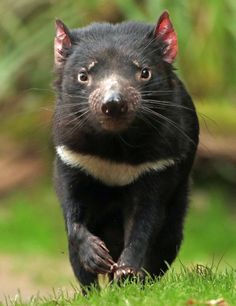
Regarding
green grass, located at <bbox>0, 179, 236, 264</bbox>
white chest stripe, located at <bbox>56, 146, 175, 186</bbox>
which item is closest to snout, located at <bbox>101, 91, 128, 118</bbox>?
white chest stripe, located at <bbox>56, 146, 175, 186</bbox>

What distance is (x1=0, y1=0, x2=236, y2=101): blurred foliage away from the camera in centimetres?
1078

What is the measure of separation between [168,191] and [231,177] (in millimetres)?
6433

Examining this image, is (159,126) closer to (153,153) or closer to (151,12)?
(153,153)

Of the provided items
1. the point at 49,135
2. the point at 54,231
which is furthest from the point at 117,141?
the point at 54,231

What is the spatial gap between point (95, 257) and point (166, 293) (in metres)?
0.56

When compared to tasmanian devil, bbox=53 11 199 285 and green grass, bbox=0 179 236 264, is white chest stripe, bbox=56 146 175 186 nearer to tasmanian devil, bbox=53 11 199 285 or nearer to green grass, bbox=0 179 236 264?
tasmanian devil, bbox=53 11 199 285

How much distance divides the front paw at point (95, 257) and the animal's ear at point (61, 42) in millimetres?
1100

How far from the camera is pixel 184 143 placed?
6.62 m

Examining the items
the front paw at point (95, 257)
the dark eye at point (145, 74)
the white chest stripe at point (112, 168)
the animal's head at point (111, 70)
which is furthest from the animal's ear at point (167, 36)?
the front paw at point (95, 257)

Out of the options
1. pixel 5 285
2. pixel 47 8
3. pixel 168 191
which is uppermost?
pixel 47 8

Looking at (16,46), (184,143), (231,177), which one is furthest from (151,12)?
(184,143)

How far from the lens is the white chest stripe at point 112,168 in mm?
6348

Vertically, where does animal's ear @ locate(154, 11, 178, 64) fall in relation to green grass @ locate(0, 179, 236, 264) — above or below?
above

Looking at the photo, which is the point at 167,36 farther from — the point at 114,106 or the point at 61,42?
the point at 114,106
